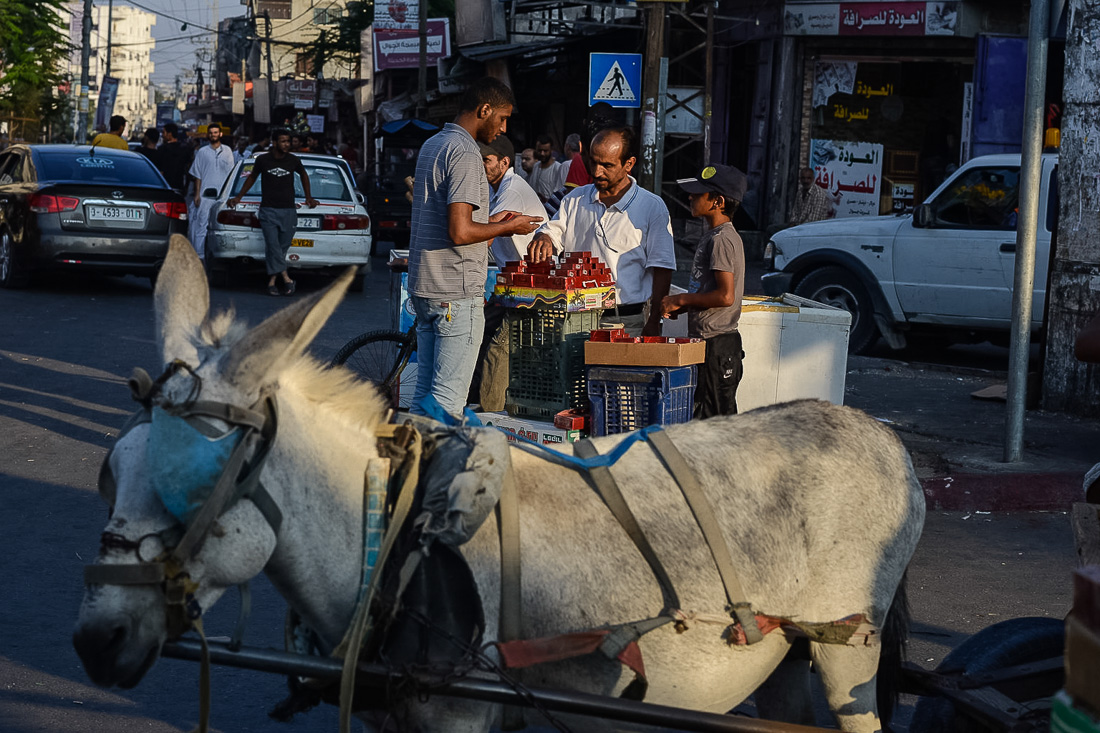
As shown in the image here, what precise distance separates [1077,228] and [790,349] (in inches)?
149

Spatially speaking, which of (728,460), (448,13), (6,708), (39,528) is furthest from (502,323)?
(448,13)

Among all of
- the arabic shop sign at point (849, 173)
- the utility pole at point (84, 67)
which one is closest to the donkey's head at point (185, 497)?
the arabic shop sign at point (849, 173)

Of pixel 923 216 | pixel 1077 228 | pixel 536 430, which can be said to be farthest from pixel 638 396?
pixel 923 216

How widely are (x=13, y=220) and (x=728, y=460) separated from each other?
1378 centimetres

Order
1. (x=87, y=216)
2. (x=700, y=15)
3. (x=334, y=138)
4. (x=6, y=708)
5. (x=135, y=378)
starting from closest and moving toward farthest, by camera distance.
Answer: (x=135, y=378)
(x=6, y=708)
(x=87, y=216)
(x=700, y=15)
(x=334, y=138)

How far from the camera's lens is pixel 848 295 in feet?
41.3

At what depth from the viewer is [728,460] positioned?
9.61 feet

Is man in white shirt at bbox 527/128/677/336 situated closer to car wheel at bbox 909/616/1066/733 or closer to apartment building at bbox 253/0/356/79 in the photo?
car wheel at bbox 909/616/1066/733

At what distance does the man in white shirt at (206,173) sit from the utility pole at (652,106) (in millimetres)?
6091

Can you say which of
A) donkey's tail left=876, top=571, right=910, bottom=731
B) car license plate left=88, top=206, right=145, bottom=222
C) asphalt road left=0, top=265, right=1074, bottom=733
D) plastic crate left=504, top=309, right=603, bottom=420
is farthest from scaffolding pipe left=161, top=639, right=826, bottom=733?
car license plate left=88, top=206, right=145, bottom=222

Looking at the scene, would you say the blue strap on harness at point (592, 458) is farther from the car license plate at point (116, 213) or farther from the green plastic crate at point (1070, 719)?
the car license plate at point (116, 213)

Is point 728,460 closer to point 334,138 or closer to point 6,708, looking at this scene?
point 6,708

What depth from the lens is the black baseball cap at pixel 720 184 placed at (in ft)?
19.5

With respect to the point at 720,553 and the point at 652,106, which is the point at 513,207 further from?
the point at 652,106
